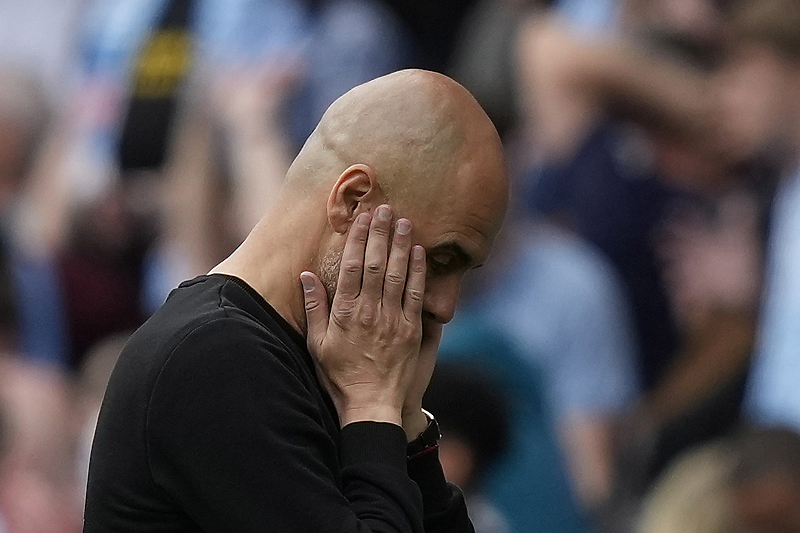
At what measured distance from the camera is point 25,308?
725 cm

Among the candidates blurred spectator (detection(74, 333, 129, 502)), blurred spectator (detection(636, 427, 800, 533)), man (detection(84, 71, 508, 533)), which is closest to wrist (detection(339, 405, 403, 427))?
man (detection(84, 71, 508, 533))

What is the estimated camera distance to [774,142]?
5.64 m

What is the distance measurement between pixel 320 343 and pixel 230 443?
0.24m

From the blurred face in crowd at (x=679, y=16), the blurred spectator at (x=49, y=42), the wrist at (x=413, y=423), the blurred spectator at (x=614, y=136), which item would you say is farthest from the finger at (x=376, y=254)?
the blurred spectator at (x=49, y=42)

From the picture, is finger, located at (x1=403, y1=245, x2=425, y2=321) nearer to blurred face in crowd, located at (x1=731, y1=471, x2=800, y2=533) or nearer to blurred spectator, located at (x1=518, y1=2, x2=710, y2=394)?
blurred face in crowd, located at (x1=731, y1=471, x2=800, y2=533)

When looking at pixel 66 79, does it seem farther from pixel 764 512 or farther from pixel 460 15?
pixel 764 512

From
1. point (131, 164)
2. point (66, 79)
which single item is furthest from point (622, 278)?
point (66, 79)

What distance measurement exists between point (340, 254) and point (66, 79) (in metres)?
5.78

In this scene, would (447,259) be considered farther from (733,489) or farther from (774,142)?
(774,142)

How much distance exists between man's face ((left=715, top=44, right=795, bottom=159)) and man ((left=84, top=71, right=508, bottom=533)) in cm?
376

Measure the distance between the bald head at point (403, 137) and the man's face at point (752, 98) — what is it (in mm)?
3763

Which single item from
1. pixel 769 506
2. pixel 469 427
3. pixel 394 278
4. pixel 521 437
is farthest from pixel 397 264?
pixel 521 437

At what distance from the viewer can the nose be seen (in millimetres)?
2141

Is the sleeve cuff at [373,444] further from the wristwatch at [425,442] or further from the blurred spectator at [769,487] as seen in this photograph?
the blurred spectator at [769,487]
